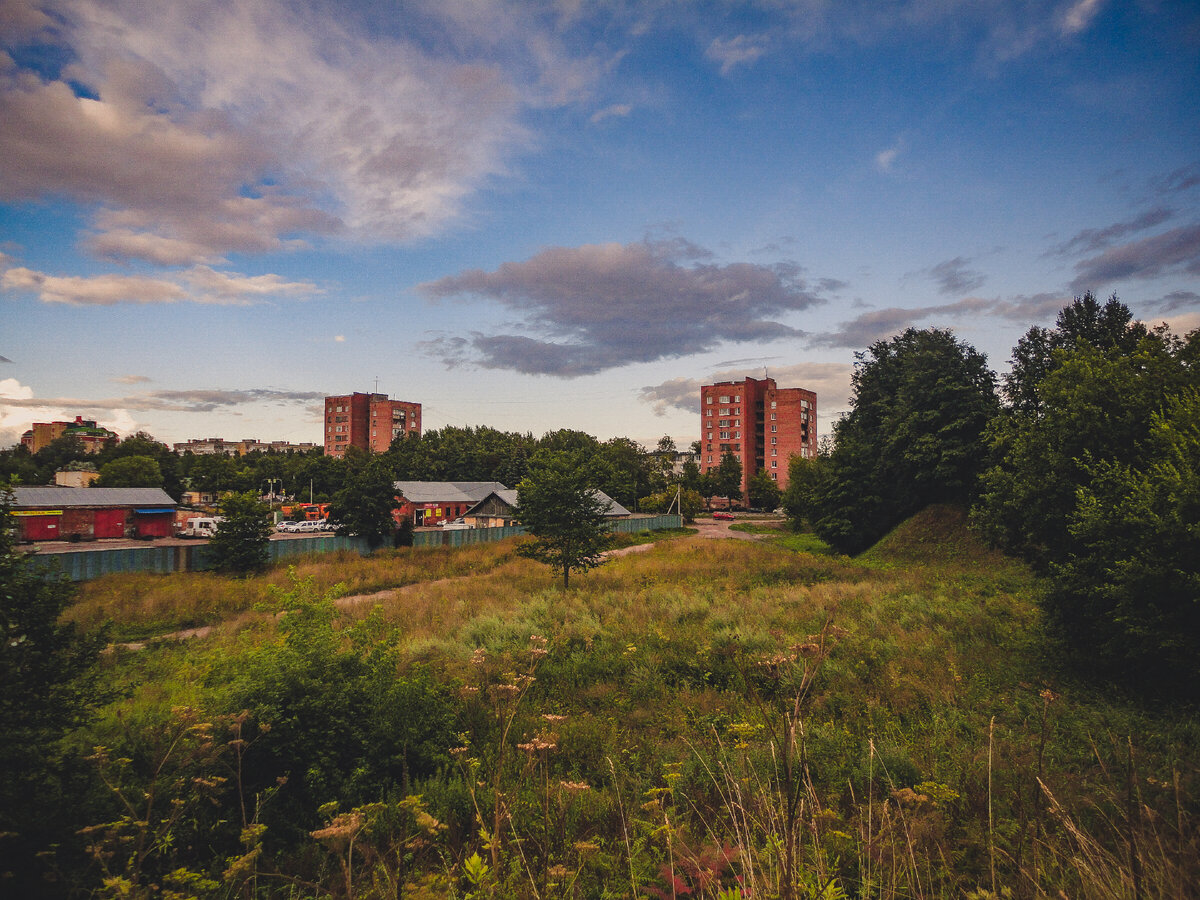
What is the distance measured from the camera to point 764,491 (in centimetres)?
7281

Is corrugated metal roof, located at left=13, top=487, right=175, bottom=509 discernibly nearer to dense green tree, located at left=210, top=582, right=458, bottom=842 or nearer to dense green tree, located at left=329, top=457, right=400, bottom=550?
dense green tree, located at left=329, top=457, right=400, bottom=550

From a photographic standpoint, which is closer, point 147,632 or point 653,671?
point 653,671

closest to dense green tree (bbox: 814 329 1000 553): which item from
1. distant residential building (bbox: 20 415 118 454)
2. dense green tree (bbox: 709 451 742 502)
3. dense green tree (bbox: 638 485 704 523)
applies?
dense green tree (bbox: 638 485 704 523)

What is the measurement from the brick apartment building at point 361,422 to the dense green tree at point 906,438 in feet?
291

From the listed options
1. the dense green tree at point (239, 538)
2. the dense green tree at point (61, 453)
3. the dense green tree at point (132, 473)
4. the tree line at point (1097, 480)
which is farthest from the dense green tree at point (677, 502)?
the dense green tree at point (61, 453)

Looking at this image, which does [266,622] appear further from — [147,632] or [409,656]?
[409,656]

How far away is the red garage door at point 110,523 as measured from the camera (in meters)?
35.4

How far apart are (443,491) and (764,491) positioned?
139 ft

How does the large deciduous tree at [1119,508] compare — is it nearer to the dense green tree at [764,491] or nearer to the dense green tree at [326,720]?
the dense green tree at [326,720]

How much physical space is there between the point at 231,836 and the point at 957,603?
18.0 meters

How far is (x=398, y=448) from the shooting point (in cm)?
8944

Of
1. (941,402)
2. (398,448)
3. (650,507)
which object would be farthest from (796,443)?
(398,448)

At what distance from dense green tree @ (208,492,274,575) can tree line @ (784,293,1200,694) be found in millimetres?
28350

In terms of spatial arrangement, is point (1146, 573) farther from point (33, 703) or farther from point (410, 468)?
point (410, 468)
